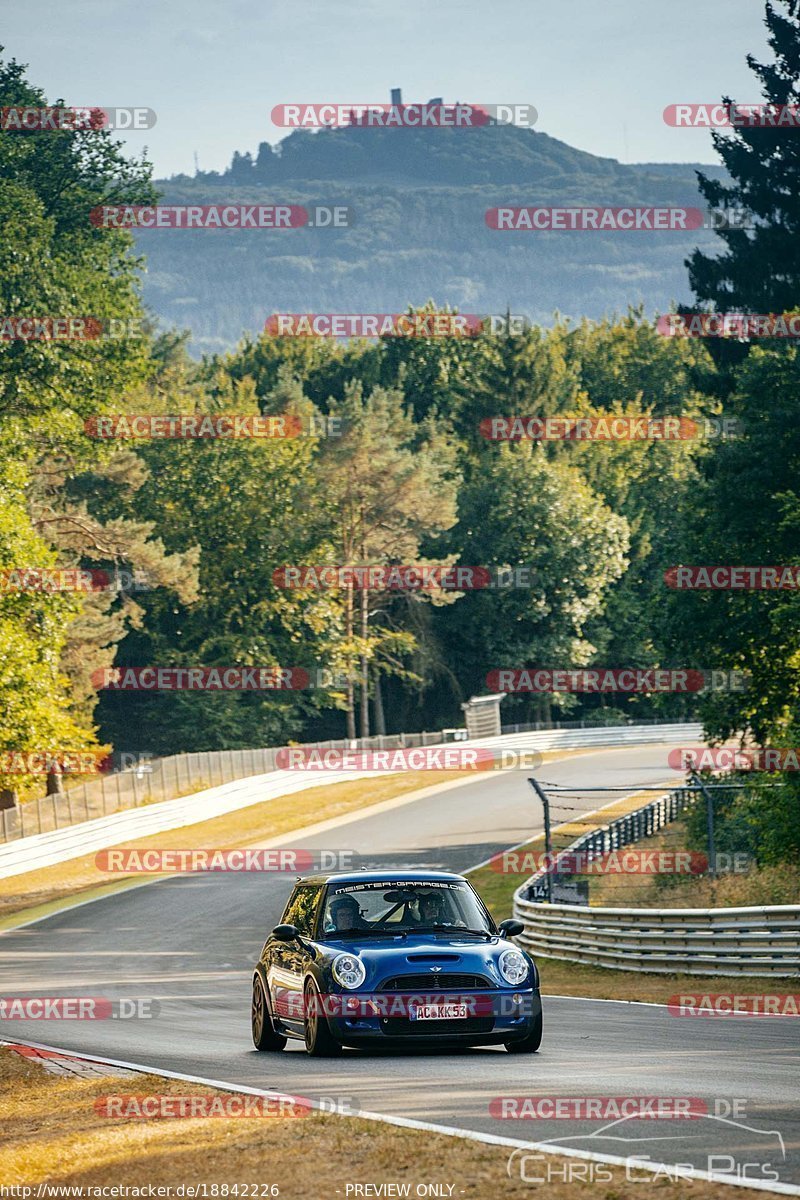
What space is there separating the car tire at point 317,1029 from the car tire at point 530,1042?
4.64 feet

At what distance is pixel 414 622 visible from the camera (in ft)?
276

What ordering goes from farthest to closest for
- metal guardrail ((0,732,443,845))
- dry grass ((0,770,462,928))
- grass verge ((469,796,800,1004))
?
metal guardrail ((0,732,443,845)), dry grass ((0,770,462,928)), grass verge ((469,796,800,1004))

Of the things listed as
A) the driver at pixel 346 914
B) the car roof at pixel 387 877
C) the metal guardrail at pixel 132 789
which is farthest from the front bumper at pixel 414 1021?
the metal guardrail at pixel 132 789

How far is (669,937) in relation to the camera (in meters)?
22.4

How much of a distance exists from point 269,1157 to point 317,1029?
4091 mm

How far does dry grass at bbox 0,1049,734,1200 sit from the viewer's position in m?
7.67

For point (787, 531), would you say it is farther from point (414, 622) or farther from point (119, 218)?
point (414, 622)

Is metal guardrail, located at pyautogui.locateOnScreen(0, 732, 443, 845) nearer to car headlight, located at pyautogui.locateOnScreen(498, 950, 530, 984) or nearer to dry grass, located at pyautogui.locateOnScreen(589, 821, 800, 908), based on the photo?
dry grass, located at pyautogui.locateOnScreen(589, 821, 800, 908)

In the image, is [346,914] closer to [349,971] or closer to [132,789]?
[349,971]

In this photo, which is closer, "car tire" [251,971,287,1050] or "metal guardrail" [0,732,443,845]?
"car tire" [251,971,287,1050]

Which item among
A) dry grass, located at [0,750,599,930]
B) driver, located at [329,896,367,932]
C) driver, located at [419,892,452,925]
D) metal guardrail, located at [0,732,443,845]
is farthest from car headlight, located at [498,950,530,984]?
metal guardrail, located at [0,732,443,845]

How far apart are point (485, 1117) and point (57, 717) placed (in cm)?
3672

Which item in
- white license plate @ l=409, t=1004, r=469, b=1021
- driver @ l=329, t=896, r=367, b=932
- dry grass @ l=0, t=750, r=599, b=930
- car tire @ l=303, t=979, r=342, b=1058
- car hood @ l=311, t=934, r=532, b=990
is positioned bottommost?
dry grass @ l=0, t=750, r=599, b=930

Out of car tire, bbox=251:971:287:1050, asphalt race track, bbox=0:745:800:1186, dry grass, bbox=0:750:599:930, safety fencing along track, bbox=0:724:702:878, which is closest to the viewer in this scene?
asphalt race track, bbox=0:745:800:1186
